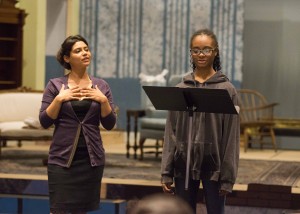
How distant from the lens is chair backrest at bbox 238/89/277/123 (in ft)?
42.5

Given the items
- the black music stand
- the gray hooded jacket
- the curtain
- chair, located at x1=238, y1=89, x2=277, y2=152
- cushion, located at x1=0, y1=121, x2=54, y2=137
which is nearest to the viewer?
the black music stand

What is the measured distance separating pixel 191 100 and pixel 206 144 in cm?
26

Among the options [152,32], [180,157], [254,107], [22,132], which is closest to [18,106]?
[22,132]

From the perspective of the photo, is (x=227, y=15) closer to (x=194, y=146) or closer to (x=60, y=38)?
(x=60, y=38)

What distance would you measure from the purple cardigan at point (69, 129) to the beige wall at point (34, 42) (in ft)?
28.2

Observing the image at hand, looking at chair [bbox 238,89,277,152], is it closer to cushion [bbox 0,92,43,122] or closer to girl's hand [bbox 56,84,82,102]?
Answer: cushion [bbox 0,92,43,122]

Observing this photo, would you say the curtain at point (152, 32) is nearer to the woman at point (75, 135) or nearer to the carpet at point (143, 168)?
the carpet at point (143, 168)

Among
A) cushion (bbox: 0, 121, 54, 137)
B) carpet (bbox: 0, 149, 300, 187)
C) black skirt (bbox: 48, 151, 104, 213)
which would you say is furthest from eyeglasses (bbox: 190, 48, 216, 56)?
cushion (bbox: 0, 121, 54, 137)

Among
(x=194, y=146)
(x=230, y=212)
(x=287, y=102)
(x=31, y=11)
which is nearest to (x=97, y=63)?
(x=31, y=11)

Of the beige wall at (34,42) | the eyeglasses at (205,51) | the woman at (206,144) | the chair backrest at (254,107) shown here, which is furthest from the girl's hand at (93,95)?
the beige wall at (34,42)

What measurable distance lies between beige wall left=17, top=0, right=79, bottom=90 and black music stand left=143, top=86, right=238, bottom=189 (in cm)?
887

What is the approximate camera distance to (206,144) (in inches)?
170

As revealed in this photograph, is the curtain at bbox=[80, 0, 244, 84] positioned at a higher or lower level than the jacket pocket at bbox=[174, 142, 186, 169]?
higher

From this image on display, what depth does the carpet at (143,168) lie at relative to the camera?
8.29m
